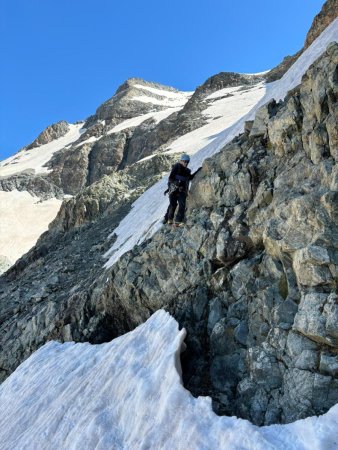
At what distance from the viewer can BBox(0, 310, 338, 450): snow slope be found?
649cm

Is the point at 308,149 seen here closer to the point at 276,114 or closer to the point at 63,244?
the point at 276,114

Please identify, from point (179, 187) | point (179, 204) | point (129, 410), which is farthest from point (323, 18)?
point (129, 410)

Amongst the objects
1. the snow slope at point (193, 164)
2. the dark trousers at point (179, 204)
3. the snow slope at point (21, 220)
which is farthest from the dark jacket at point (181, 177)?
the snow slope at point (21, 220)

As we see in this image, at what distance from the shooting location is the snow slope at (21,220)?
2296 inches

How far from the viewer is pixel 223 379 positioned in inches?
347

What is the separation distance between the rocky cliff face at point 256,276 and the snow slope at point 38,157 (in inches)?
3077

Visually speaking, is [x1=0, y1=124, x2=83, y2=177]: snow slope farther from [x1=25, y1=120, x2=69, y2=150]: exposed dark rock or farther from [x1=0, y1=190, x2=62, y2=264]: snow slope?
[x1=0, y1=190, x2=62, y2=264]: snow slope

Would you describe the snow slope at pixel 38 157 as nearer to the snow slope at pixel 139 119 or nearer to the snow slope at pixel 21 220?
the snow slope at pixel 21 220

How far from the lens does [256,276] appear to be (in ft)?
30.9

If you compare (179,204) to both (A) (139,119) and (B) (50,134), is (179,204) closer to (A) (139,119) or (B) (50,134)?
(A) (139,119)

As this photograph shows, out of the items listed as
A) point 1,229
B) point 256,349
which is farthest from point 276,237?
point 1,229

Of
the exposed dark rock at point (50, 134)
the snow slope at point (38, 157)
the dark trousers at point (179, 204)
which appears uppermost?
the exposed dark rock at point (50, 134)

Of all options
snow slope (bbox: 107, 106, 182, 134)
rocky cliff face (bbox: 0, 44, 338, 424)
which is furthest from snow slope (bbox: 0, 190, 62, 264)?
rocky cliff face (bbox: 0, 44, 338, 424)

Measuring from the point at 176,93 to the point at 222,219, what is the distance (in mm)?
134203
